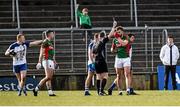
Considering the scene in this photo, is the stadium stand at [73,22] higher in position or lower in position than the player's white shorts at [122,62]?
higher

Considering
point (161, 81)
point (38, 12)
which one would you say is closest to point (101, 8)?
point (38, 12)

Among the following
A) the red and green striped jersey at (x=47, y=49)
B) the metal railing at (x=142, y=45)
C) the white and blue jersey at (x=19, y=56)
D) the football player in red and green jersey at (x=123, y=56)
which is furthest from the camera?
the metal railing at (x=142, y=45)

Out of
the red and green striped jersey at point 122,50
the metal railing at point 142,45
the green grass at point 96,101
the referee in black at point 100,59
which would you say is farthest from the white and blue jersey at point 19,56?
the metal railing at point 142,45

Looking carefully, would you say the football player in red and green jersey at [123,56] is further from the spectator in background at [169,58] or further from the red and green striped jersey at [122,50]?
the spectator in background at [169,58]

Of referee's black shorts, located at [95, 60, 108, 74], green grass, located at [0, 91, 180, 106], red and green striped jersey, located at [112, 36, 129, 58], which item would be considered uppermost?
red and green striped jersey, located at [112, 36, 129, 58]

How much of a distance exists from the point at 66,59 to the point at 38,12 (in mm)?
4048

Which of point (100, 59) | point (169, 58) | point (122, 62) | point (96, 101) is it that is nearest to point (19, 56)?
point (100, 59)

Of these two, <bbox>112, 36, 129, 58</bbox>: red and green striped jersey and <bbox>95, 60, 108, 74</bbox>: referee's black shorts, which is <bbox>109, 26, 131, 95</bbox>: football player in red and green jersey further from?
<bbox>95, 60, 108, 74</bbox>: referee's black shorts

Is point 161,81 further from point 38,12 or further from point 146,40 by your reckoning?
point 38,12

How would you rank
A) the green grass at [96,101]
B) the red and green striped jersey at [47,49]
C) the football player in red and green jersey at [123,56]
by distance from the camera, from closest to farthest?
the green grass at [96,101], the football player in red and green jersey at [123,56], the red and green striped jersey at [47,49]

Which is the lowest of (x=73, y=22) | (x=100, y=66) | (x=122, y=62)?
(x=100, y=66)

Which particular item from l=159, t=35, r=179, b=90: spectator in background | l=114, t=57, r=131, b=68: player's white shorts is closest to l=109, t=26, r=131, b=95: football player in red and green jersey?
l=114, t=57, r=131, b=68: player's white shorts

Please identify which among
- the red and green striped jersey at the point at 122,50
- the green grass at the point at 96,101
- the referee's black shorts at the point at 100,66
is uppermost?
the red and green striped jersey at the point at 122,50

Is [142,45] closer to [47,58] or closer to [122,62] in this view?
[122,62]
